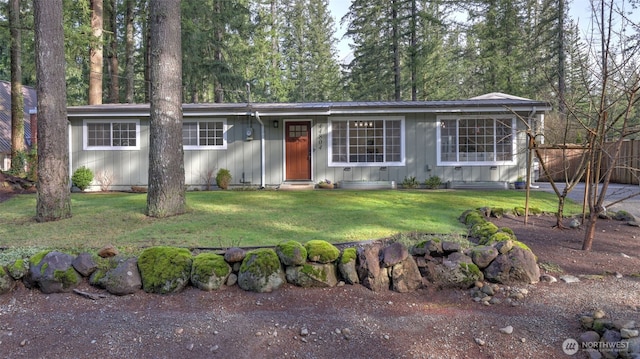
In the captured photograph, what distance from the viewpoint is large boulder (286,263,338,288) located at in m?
3.59

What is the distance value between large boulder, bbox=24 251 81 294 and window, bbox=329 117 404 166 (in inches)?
360

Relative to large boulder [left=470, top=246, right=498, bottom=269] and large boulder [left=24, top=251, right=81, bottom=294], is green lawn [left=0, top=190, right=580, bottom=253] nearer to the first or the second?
large boulder [left=24, top=251, right=81, bottom=294]

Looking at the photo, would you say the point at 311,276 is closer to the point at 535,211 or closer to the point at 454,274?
the point at 454,274

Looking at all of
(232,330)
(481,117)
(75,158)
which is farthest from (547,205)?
(75,158)

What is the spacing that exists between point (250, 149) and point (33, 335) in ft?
31.8

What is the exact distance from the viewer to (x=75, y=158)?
1227 cm

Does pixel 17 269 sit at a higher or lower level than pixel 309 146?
lower

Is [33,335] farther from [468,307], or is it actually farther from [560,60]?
[560,60]

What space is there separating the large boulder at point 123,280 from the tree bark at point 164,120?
310cm

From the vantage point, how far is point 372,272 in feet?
11.9

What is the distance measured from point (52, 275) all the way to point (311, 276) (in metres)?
2.28

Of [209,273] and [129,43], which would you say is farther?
[129,43]

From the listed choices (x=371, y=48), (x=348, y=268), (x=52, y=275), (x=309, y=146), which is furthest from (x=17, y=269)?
(x=371, y=48)

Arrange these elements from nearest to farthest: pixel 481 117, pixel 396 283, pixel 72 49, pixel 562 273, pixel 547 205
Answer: pixel 396 283, pixel 562 273, pixel 547 205, pixel 481 117, pixel 72 49
